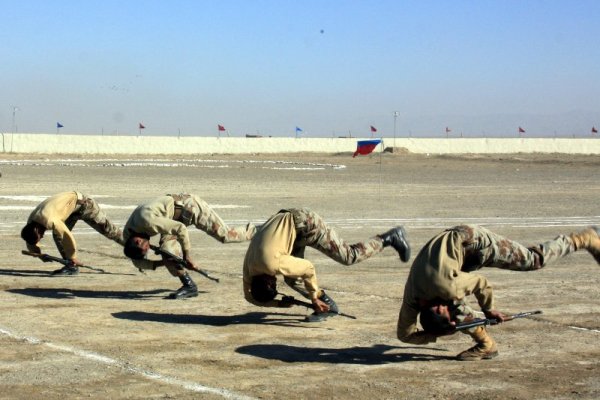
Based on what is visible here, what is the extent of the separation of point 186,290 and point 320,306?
2.89 meters

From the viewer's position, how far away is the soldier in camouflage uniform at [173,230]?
591 inches

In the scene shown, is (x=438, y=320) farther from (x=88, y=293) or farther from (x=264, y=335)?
(x=88, y=293)

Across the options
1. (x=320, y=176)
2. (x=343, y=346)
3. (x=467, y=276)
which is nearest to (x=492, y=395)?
(x=467, y=276)

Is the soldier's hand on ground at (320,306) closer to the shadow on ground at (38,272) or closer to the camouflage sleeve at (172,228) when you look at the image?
the camouflage sleeve at (172,228)

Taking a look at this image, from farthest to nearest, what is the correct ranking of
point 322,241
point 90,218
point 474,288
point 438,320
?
1. point 90,218
2. point 322,241
3. point 474,288
4. point 438,320

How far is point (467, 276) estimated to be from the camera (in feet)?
36.2

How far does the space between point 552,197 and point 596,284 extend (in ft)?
74.0

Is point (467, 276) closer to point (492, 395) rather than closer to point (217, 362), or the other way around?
point (492, 395)

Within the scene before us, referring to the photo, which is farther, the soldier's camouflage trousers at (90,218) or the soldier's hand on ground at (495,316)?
the soldier's camouflage trousers at (90,218)

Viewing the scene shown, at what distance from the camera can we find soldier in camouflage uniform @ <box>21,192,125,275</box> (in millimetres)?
17359

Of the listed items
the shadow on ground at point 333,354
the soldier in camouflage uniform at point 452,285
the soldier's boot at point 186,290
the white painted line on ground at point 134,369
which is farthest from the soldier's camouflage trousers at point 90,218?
the soldier in camouflage uniform at point 452,285

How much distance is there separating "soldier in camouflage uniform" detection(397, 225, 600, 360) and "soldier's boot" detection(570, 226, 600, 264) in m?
0.98

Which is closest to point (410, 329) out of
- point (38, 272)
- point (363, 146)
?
point (38, 272)

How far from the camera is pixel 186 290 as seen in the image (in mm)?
15508
